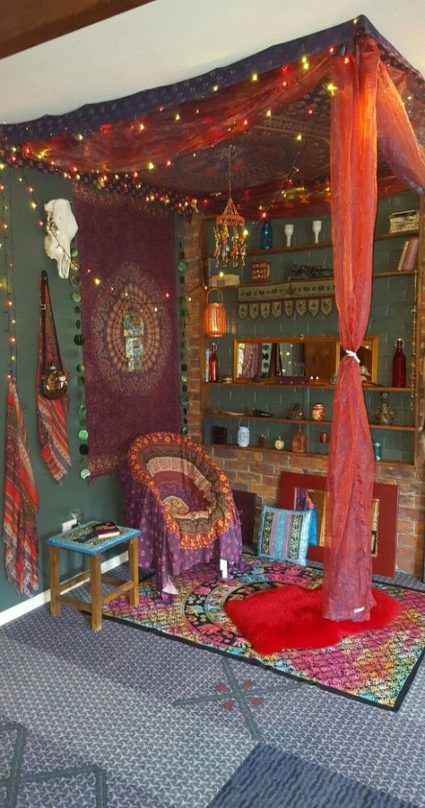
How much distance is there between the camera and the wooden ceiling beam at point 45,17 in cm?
177

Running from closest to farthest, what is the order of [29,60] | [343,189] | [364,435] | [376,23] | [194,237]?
[376,23] → [29,60] → [343,189] → [364,435] → [194,237]

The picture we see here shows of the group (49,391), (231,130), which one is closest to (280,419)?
(49,391)

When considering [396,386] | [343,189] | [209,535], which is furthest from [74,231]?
[396,386]

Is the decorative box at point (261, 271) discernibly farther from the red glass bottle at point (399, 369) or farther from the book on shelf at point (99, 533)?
the book on shelf at point (99, 533)

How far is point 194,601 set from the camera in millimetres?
3627

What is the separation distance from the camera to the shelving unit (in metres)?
4.05

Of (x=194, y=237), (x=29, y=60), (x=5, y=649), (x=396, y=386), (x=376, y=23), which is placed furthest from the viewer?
(x=194, y=237)

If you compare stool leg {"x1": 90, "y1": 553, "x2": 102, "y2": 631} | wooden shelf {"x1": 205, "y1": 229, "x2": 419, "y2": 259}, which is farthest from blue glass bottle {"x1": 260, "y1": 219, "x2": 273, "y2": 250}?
stool leg {"x1": 90, "y1": 553, "x2": 102, "y2": 631}

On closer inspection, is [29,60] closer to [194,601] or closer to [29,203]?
[29,203]

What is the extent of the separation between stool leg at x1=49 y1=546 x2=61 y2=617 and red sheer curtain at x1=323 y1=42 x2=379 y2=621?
1.51 metres

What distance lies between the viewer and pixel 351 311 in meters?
2.69

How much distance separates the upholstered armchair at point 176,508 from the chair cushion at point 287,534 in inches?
19.1

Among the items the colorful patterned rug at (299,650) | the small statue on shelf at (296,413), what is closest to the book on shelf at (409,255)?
the small statue on shelf at (296,413)

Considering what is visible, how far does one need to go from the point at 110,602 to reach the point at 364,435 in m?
1.86
